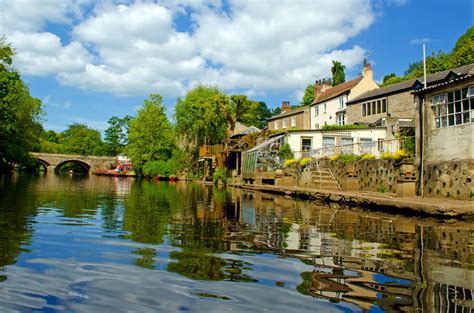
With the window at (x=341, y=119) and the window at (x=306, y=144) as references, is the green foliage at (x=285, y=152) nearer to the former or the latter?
the window at (x=306, y=144)

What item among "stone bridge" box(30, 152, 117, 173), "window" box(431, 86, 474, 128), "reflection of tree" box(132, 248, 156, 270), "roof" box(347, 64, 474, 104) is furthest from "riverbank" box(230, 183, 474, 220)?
"stone bridge" box(30, 152, 117, 173)

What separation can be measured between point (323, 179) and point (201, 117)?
31.6m

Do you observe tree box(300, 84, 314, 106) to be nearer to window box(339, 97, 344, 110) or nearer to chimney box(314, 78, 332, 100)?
chimney box(314, 78, 332, 100)

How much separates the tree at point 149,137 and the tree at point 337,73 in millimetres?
30235

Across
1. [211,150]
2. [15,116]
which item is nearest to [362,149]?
[211,150]

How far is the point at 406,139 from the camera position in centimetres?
2375

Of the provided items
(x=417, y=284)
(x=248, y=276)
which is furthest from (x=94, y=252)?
(x=417, y=284)

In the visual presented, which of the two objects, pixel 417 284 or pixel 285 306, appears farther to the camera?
pixel 417 284

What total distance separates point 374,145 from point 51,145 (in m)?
107

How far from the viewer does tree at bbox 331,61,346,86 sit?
68.2 m

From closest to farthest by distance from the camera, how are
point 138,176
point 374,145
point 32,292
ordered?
point 32,292, point 374,145, point 138,176

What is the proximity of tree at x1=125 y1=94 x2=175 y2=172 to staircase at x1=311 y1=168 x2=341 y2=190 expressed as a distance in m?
44.0

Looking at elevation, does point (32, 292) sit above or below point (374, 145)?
below

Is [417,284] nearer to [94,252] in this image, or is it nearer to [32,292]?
[32,292]
